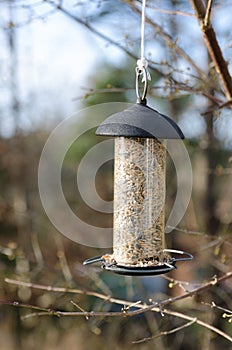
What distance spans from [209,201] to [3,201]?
98.0 inches

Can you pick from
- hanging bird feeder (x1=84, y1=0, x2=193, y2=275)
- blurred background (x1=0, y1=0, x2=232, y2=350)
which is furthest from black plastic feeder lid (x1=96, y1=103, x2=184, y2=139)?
blurred background (x1=0, y1=0, x2=232, y2=350)

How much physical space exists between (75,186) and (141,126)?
4.74 meters

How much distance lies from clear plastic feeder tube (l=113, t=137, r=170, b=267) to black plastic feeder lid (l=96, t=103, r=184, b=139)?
0.79ft

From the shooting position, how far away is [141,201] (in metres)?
1.91

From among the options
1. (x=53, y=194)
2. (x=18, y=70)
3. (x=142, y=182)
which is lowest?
(x=53, y=194)

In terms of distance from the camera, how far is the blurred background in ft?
13.0

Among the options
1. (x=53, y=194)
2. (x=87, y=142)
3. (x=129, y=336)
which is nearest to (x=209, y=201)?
(x=129, y=336)

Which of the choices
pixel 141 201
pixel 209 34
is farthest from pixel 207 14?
pixel 141 201

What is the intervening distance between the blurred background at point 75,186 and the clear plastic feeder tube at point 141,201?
142 cm

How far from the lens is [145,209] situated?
1912 millimetres

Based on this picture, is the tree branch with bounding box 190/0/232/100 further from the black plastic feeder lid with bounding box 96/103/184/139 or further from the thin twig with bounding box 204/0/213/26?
the black plastic feeder lid with bounding box 96/103/184/139

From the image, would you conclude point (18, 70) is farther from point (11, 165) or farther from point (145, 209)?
point (145, 209)

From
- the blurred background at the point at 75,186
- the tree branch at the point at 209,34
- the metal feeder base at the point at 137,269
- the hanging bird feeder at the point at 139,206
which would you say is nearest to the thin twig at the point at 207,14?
the tree branch at the point at 209,34

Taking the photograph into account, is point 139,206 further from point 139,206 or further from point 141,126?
point 141,126
